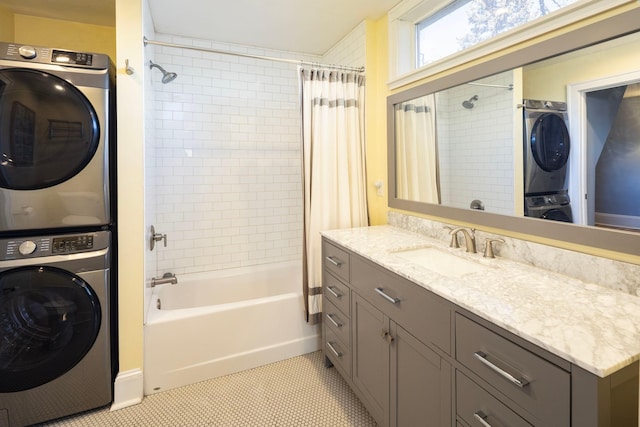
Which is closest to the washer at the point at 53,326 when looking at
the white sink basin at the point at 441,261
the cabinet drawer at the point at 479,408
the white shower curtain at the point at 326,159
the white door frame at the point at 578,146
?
the white shower curtain at the point at 326,159

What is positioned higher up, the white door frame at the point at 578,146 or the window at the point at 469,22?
the window at the point at 469,22

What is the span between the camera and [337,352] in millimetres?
2018

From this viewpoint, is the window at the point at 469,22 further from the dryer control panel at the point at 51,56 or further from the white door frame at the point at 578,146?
the dryer control panel at the point at 51,56

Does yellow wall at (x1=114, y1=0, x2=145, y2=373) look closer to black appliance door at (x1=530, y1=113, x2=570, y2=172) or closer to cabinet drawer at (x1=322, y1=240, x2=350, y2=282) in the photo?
cabinet drawer at (x1=322, y1=240, x2=350, y2=282)

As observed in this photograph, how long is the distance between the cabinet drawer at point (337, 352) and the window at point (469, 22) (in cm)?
195

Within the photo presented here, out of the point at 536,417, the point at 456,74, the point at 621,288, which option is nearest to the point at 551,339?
the point at 536,417

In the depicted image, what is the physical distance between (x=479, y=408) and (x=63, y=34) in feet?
11.0

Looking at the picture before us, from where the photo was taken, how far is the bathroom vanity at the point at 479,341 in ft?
2.50

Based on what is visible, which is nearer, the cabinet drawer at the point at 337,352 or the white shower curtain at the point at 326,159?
the cabinet drawer at the point at 337,352

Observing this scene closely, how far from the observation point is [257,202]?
3.07 m

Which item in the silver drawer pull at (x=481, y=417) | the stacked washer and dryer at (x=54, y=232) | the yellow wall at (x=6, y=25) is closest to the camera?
the silver drawer pull at (x=481, y=417)

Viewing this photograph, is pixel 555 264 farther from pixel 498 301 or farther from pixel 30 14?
pixel 30 14

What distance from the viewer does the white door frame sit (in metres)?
1.26

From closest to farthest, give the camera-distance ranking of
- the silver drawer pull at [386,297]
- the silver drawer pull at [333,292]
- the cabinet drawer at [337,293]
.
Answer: the silver drawer pull at [386,297] < the cabinet drawer at [337,293] < the silver drawer pull at [333,292]
